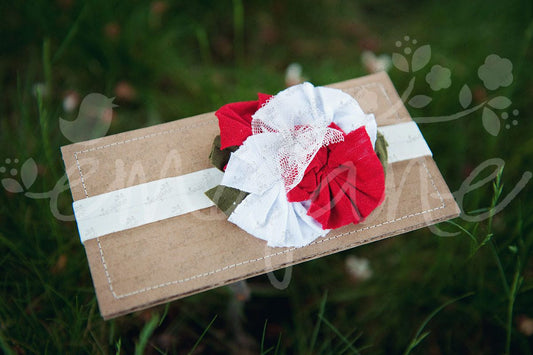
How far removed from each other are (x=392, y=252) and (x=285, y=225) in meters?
0.88

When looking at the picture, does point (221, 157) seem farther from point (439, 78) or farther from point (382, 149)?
point (439, 78)

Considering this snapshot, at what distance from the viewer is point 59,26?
183 centimetres

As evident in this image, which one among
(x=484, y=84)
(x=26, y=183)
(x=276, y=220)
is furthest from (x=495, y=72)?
(x=26, y=183)

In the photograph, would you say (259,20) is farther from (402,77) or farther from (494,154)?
(494,154)

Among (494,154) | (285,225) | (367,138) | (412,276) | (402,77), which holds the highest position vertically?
(367,138)

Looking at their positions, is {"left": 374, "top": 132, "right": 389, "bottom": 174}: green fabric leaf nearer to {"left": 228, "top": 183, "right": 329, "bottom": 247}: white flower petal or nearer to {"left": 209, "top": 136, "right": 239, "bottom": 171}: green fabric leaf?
{"left": 228, "top": 183, "right": 329, "bottom": 247}: white flower petal

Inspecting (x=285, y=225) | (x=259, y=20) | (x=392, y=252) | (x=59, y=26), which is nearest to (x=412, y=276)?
(x=392, y=252)

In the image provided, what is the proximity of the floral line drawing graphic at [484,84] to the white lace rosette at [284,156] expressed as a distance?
3.06 ft

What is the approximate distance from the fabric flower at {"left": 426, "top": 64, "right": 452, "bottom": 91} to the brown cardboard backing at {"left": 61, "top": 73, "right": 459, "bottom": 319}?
2.37 ft

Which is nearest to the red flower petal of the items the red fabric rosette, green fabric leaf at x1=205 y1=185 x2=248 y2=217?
the red fabric rosette

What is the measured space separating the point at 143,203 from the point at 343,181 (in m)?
0.53

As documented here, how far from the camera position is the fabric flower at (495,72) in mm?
1915

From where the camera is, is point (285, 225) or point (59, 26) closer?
point (285, 225)

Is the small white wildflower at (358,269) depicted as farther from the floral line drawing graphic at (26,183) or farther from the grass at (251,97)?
the floral line drawing graphic at (26,183)
